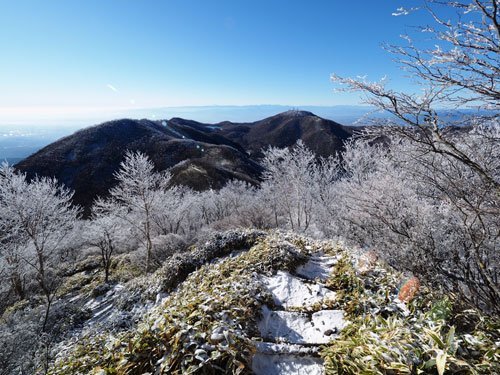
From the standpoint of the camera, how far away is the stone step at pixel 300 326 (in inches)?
145

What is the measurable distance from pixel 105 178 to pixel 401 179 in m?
54.3

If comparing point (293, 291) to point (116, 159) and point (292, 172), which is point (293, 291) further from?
point (116, 159)

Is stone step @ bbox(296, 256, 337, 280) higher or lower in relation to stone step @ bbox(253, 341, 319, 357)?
lower

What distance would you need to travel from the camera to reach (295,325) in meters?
4.04

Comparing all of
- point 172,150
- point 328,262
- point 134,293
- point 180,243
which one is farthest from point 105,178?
point 328,262

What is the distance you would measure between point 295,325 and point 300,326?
3.7 inches

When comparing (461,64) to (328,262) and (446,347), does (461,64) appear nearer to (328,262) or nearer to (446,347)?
(446,347)

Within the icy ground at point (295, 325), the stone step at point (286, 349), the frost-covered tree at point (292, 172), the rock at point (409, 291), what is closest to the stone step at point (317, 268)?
the icy ground at point (295, 325)

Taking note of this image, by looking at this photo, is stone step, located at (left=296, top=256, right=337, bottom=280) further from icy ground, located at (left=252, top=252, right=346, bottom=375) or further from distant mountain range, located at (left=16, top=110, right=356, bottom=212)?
distant mountain range, located at (left=16, top=110, right=356, bottom=212)

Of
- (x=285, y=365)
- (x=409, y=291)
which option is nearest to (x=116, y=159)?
(x=285, y=365)

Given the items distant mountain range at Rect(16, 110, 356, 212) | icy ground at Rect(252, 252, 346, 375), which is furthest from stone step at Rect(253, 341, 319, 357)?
distant mountain range at Rect(16, 110, 356, 212)

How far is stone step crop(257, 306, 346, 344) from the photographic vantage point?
3.67m

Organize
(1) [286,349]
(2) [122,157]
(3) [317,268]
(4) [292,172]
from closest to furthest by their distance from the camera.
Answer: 1. (1) [286,349]
2. (3) [317,268]
3. (4) [292,172]
4. (2) [122,157]

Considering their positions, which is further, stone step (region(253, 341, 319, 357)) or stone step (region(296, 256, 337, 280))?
stone step (region(296, 256, 337, 280))
